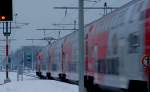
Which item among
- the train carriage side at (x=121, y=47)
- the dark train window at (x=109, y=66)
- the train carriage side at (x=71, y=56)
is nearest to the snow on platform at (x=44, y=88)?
the train carriage side at (x=71, y=56)

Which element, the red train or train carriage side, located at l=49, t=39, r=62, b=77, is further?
train carriage side, located at l=49, t=39, r=62, b=77

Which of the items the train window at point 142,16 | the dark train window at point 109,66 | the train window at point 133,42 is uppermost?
the train window at point 142,16

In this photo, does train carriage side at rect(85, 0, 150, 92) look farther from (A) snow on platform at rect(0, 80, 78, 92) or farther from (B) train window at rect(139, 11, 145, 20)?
(A) snow on platform at rect(0, 80, 78, 92)

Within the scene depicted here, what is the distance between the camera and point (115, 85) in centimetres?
2161

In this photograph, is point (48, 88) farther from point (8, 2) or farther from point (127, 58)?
point (8, 2)

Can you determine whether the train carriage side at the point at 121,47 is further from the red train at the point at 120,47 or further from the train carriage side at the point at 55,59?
the train carriage side at the point at 55,59

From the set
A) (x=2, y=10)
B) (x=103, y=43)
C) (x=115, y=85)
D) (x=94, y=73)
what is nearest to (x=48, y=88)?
(x=94, y=73)

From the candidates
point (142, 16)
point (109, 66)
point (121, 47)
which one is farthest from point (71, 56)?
point (142, 16)

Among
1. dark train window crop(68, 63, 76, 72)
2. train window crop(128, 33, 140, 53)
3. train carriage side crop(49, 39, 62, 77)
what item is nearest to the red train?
train window crop(128, 33, 140, 53)

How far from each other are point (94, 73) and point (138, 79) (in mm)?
9124

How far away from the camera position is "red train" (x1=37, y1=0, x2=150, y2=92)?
17.9 metres

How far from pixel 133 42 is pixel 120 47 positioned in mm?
1871

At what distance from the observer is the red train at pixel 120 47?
17906mm

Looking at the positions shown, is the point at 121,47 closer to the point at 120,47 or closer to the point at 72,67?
the point at 120,47
